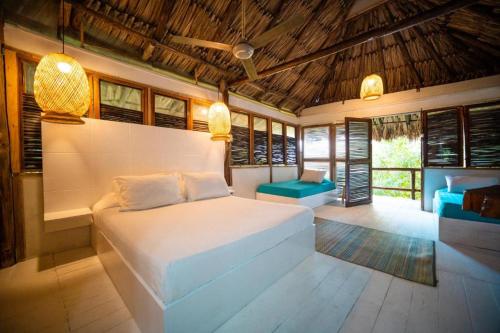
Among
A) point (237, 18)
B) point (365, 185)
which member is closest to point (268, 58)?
point (237, 18)

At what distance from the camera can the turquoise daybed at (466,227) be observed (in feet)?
7.82

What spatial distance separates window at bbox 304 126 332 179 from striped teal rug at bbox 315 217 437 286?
2873mm

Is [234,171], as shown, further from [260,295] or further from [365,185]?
[365,185]

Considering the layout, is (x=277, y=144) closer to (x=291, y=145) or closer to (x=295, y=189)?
(x=291, y=145)

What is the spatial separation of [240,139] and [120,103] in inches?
94.4

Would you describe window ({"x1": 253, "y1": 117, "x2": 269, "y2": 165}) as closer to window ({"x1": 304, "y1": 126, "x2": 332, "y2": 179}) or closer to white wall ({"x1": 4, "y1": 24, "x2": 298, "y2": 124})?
white wall ({"x1": 4, "y1": 24, "x2": 298, "y2": 124})

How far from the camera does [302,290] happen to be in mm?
1695

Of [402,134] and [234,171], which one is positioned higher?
[402,134]

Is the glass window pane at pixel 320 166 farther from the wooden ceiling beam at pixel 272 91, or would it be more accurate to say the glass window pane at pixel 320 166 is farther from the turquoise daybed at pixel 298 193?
the wooden ceiling beam at pixel 272 91

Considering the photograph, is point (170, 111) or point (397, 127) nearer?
point (170, 111)

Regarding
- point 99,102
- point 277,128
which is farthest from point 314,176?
point 99,102

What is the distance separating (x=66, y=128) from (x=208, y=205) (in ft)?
6.50

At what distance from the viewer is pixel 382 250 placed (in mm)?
2428

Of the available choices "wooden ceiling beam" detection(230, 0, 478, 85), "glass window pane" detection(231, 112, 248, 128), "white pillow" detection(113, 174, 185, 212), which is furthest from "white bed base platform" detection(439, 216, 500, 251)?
"glass window pane" detection(231, 112, 248, 128)
